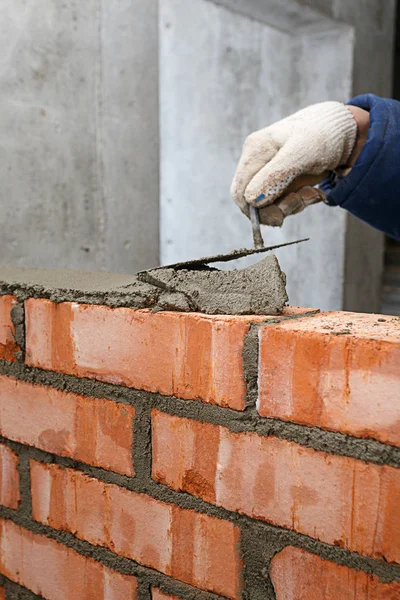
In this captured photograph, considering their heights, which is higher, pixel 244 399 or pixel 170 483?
pixel 244 399

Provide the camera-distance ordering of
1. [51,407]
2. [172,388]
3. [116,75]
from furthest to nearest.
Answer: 1. [116,75]
2. [51,407]
3. [172,388]

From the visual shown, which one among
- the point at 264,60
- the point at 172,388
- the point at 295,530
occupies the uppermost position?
the point at 264,60

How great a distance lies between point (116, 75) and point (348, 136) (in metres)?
1.05

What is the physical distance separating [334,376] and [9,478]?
2.51 ft

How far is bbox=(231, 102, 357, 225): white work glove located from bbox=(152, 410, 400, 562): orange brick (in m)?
0.83

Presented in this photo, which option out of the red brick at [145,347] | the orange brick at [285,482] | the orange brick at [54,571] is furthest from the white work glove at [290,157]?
the orange brick at [54,571]

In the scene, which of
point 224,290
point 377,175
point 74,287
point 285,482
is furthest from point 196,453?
point 377,175

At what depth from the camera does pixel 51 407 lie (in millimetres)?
1055

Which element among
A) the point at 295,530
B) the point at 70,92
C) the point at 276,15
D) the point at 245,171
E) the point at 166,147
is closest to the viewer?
the point at 295,530

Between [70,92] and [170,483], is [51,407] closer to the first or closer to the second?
[170,483]

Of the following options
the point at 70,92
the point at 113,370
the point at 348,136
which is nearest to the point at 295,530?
the point at 113,370

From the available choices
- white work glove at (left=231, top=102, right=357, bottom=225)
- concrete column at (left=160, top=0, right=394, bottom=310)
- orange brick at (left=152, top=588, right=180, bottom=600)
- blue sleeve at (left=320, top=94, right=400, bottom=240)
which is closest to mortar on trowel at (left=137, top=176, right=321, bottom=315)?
orange brick at (left=152, top=588, right=180, bottom=600)

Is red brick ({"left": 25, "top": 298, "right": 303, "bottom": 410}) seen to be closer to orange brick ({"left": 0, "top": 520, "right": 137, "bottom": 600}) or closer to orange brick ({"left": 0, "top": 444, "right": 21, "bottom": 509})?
orange brick ({"left": 0, "top": 444, "right": 21, "bottom": 509})

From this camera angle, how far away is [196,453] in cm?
86
